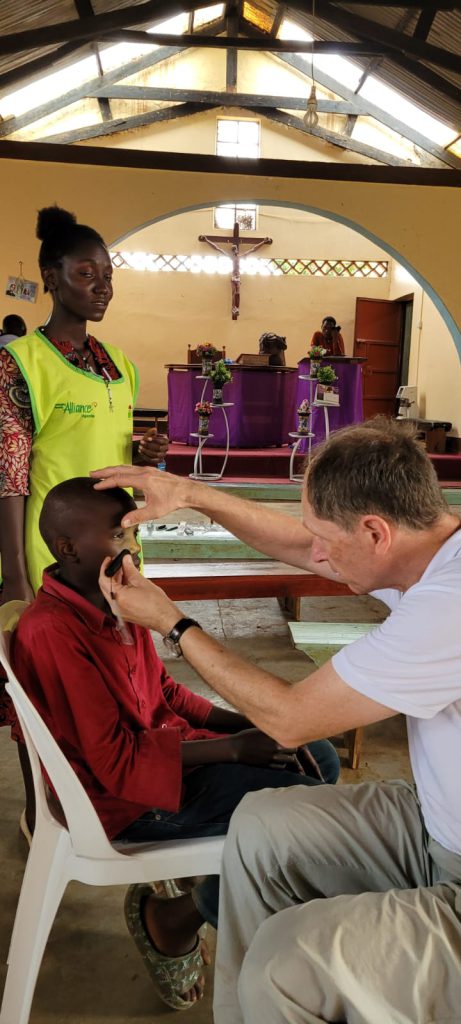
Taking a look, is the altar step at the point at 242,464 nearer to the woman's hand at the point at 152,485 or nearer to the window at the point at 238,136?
the woman's hand at the point at 152,485

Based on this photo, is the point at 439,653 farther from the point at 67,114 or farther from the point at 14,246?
the point at 67,114

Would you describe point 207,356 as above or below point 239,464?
above

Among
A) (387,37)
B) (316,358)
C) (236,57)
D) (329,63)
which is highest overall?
(236,57)

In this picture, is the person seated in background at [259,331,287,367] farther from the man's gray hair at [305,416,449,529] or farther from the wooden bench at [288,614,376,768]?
the man's gray hair at [305,416,449,529]

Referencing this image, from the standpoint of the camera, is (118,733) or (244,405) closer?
(118,733)

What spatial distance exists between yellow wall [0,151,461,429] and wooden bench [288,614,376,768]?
392 centimetres

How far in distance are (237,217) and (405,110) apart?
2548 mm

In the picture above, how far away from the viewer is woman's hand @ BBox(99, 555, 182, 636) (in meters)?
1.22

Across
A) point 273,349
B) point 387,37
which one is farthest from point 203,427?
point 387,37

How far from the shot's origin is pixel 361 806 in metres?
1.24

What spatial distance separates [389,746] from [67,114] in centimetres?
1035

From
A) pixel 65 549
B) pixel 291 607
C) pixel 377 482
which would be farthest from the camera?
pixel 291 607

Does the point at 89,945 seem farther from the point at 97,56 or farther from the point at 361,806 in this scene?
the point at 97,56

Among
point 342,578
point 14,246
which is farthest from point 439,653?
point 14,246
